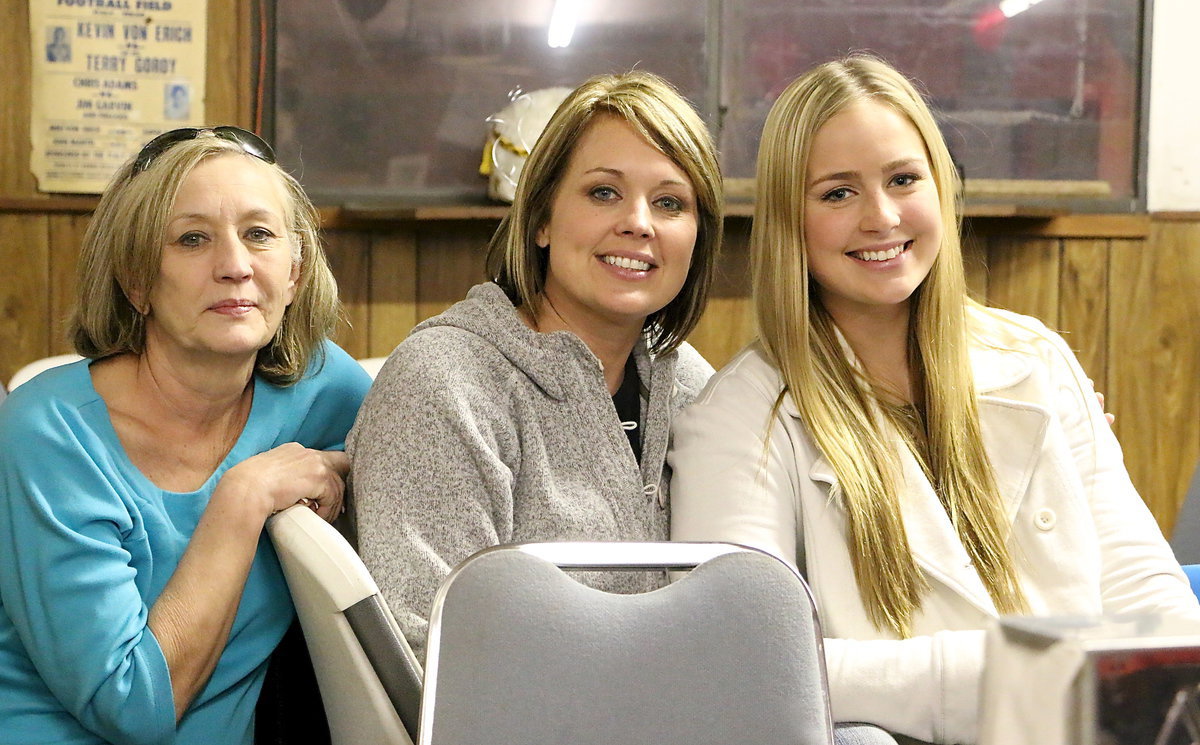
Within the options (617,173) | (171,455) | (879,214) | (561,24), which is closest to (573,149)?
(617,173)

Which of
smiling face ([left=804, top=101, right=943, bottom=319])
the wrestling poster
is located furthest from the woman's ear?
the wrestling poster

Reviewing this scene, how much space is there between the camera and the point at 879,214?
1525 millimetres

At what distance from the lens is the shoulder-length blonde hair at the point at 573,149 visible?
157 centimetres

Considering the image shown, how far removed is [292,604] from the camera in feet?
5.09

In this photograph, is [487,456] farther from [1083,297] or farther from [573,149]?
[1083,297]

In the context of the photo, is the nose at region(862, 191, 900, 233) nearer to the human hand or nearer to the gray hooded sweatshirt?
the gray hooded sweatshirt

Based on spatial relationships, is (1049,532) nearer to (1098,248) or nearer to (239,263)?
(239,263)

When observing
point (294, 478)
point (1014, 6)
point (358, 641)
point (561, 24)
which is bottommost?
point (358, 641)

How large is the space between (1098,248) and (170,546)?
8.13 ft

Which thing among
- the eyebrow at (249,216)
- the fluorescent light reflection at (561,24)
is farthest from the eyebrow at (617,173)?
the fluorescent light reflection at (561,24)

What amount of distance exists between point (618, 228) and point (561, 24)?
1.49m

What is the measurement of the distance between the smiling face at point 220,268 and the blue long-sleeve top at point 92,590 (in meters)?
0.14

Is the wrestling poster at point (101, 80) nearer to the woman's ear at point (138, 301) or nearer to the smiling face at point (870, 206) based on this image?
the woman's ear at point (138, 301)

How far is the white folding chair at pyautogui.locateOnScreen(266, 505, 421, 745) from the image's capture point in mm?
1202
